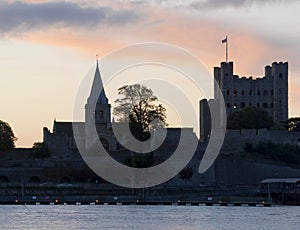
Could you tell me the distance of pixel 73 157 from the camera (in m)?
84.2

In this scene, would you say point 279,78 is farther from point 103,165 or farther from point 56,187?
point 56,187

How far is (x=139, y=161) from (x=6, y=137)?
1657 cm

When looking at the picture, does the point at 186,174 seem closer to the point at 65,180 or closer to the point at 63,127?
the point at 65,180

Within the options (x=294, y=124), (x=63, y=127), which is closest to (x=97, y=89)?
(x=63, y=127)

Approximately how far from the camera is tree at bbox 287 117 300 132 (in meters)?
97.5

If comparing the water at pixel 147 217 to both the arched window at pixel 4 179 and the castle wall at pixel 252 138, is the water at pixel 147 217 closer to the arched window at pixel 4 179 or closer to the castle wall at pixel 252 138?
the arched window at pixel 4 179

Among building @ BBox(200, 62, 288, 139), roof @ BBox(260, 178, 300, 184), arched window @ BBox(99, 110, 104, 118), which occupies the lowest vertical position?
roof @ BBox(260, 178, 300, 184)

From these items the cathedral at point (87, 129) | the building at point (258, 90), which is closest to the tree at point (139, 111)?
the cathedral at point (87, 129)

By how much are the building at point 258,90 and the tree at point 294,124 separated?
93 cm

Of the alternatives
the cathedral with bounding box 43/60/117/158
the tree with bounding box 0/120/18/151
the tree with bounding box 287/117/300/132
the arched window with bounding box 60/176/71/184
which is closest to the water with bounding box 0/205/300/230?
the arched window with bounding box 60/176/71/184

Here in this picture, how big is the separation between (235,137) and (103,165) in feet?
38.3

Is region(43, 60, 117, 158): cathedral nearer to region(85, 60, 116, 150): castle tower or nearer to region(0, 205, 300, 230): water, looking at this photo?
region(85, 60, 116, 150): castle tower

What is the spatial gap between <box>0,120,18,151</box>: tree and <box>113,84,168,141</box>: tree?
856cm

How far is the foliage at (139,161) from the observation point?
77875 mm
